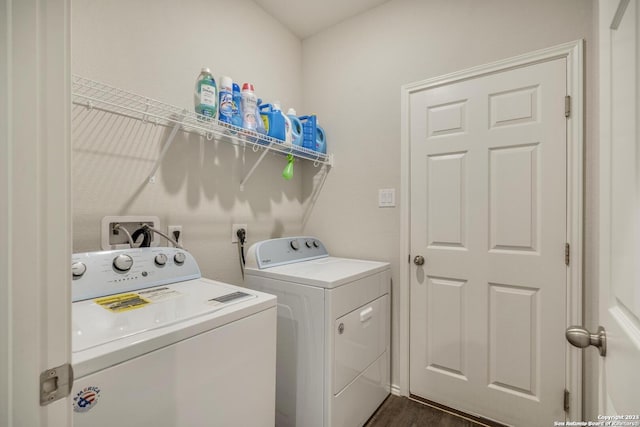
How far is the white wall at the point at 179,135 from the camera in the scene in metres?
1.26

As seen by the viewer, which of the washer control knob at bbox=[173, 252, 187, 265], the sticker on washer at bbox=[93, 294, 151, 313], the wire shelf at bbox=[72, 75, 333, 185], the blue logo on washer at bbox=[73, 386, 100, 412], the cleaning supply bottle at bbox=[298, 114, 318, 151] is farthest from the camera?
the cleaning supply bottle at bbox=[298, 114, 318, 151]

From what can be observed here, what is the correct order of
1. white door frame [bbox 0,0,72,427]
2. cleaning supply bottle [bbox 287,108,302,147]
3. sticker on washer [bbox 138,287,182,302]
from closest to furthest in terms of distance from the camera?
white door frame [bbox 0,0,72,427] < sticker on washer [bbox 138,287,182,302] < cleaning supply bottle [bbox 287,108,302,147]

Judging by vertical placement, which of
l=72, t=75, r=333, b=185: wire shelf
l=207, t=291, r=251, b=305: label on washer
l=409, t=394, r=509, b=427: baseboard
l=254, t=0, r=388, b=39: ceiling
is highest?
l=254, t=0, r=388, b=39: ceiling

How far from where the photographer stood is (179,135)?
1589mm

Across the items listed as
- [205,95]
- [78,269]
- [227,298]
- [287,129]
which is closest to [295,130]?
[287,129]

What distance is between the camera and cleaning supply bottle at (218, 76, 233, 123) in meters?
1.51

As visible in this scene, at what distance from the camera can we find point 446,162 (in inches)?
70.9

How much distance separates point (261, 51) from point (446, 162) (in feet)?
4.80

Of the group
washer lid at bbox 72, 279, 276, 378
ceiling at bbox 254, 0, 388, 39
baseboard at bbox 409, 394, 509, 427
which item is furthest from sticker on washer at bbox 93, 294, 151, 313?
ceiling at bbox 254, 0, 388, 39

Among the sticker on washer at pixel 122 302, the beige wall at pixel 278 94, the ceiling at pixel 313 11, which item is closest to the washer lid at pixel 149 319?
the sticker on washer at pixel 122 302

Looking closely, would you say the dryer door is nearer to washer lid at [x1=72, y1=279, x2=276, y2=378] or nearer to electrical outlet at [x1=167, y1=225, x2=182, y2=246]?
washer lid at [x1=72, y1=279, x2=276, y2=378]

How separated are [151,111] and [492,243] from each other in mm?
1931

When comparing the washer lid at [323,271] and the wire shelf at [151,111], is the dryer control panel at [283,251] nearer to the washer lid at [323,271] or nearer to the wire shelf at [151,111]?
the washer lid at [323,271]

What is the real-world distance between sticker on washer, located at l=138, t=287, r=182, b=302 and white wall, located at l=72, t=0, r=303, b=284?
353 mm
